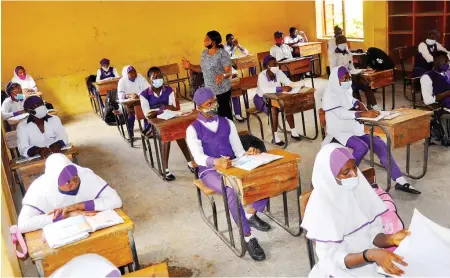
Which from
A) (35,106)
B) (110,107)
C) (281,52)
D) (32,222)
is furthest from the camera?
(281,52)

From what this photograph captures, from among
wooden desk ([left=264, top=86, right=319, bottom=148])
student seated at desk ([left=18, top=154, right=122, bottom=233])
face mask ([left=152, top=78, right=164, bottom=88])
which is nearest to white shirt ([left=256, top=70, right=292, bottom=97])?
wooden desk ([left=264, top=86, right=319, bottom=148])

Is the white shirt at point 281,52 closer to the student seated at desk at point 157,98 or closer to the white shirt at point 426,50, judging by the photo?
the white shirt at point 426,50

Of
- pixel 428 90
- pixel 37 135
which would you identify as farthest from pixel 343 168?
pixel 37 135

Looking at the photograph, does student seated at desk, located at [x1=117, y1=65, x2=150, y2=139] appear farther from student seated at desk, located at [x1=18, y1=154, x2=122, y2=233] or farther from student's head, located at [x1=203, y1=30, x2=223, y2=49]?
student seated at desk, located at [x1=18, y1=154, x2=122, y2=233]

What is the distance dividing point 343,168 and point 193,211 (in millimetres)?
2290

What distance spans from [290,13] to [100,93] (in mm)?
5417

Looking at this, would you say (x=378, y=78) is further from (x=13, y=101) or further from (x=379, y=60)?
(x=13, y=101)

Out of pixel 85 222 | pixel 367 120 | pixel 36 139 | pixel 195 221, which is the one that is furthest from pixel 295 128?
pixel 85 222

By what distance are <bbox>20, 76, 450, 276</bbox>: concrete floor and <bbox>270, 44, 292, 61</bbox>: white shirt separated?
12.4 feet

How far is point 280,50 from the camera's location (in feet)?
31.3

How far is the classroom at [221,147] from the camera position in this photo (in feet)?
7.63

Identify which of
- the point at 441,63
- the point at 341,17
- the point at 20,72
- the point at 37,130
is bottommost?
the point at 37,130

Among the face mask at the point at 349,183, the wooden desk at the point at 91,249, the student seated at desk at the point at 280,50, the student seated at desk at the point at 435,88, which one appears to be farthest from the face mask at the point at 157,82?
the student seated at desk at the point at 280,50

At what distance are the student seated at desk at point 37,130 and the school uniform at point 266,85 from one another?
258 centimetres
